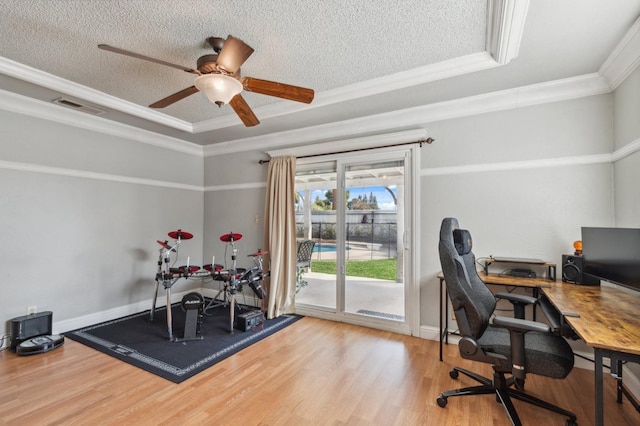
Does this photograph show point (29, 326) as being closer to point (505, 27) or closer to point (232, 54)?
point (232, 54)

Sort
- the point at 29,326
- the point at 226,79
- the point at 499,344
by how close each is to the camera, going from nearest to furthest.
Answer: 1. the point at 499,344
2. the point at 226,79
3. the point at 29,326

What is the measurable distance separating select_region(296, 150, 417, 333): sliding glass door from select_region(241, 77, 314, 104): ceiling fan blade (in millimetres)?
1569

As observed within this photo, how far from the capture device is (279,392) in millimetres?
2268

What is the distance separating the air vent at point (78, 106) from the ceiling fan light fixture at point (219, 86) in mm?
2081

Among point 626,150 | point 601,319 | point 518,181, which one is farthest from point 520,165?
point 601,319

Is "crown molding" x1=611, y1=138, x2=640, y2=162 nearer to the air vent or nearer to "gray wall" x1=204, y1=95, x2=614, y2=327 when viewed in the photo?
"gray wall" x1=204, y1=95, x2=614, y2=327

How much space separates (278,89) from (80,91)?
2297 mm

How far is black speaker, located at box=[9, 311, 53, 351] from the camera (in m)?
2.92

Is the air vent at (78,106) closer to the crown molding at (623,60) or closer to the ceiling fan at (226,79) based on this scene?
the ceiling fan at (226,79)

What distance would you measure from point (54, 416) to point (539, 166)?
436 centimetres

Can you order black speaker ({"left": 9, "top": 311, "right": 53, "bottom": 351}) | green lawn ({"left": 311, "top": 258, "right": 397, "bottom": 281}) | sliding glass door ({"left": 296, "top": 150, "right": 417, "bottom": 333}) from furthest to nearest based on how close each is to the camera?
green lawn ({"left": 311, "top": 258, "right": 397, "bottom": 281}) → sliding glass door ({"left": 296, "top": 150, "right": 417, "bottom": 333}) → black speaker ({"left": 9, "top": 311, "right": 53, "bottom": 351})

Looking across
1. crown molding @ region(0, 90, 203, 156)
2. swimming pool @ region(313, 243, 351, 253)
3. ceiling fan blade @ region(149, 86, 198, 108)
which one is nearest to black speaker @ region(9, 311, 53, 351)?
crown molding @ region(0, 90, 203, 156)

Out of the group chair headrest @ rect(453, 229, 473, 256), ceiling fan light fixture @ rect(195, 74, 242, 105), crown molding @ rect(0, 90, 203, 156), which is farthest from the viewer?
crown molding @ rect(0, 90, 203, 156)

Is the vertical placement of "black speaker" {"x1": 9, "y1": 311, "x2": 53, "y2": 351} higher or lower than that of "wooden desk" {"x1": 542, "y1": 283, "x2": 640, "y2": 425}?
lower
